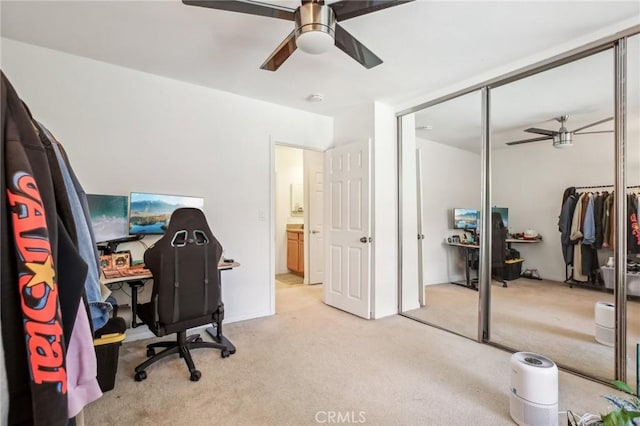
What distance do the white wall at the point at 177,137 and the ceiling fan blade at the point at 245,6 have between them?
5.59ft

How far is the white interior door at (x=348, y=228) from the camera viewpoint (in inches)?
144

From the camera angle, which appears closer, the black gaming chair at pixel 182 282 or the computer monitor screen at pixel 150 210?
the black gaming chair at pixel 182 282

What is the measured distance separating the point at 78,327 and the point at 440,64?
3026mm

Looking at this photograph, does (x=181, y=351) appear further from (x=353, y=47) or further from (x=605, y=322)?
(x=605, y=322)

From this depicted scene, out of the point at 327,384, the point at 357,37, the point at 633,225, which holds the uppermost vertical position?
the point at 357,37

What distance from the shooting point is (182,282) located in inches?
90.0

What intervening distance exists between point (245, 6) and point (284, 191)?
4.61 meters

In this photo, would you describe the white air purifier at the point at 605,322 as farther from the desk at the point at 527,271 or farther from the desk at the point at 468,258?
the desk at the point at 468,258

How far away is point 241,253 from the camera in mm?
3529

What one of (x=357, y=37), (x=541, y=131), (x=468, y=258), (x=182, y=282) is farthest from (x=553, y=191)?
(x=182, y=282)

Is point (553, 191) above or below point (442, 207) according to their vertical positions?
above

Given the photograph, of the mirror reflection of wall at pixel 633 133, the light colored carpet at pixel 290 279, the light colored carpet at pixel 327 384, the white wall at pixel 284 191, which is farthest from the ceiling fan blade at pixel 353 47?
the white wall at pixel 284 191

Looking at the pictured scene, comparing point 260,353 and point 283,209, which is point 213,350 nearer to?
point 260,353

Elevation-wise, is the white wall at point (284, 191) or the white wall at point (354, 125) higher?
the white wall at point (354, 125)
